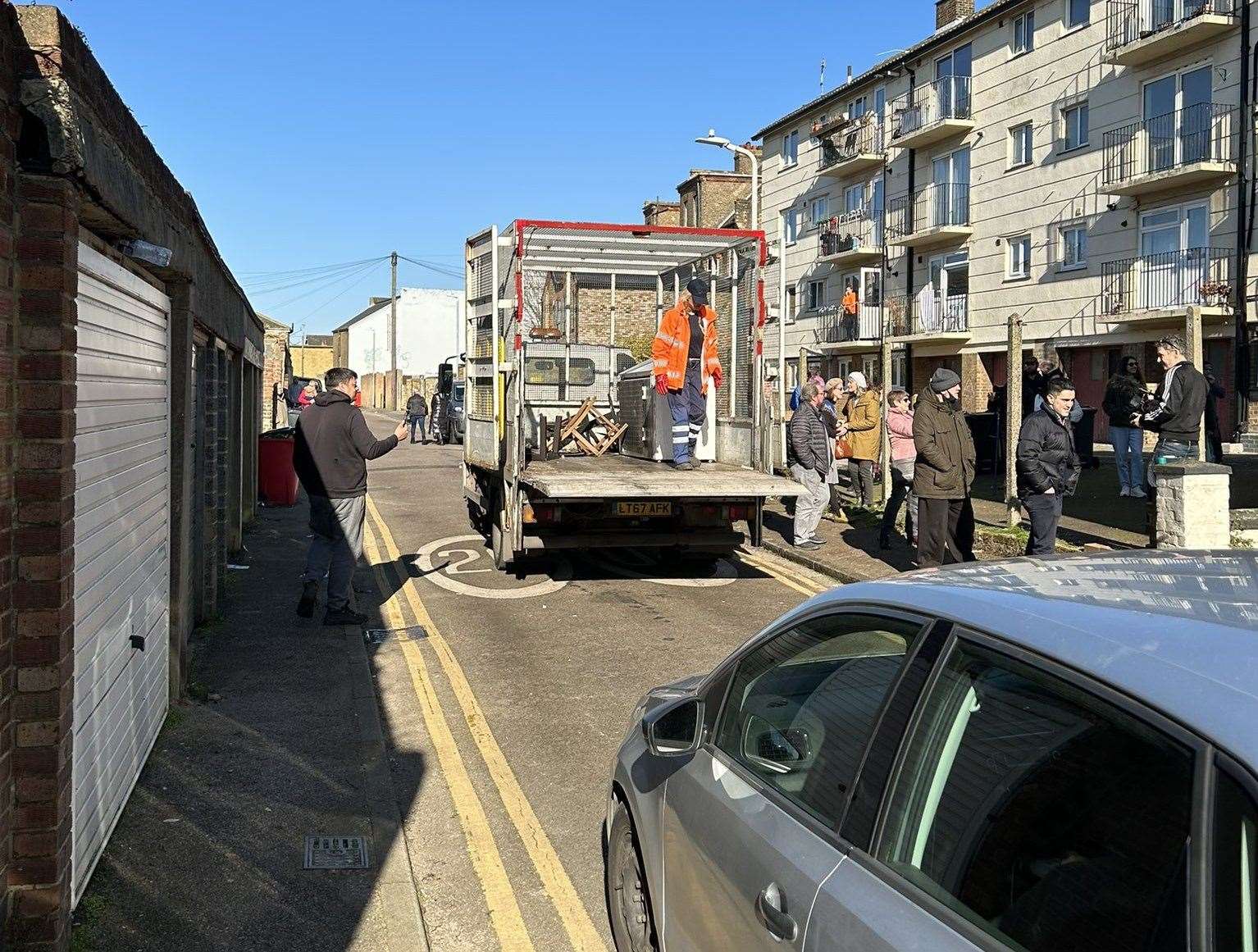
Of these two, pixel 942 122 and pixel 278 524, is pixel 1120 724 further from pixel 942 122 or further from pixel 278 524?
pixel 942 122

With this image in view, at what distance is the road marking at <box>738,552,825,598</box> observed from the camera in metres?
10.9

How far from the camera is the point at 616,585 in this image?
11.1 metres

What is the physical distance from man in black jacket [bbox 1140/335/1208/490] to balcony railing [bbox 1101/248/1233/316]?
52.8 ft

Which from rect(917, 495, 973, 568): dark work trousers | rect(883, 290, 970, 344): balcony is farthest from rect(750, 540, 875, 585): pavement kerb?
rect(883, 290, 970, 344): balcony

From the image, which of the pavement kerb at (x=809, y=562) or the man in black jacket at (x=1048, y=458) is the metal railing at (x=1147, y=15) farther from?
the man in black jacket at (x=1048, y=458)

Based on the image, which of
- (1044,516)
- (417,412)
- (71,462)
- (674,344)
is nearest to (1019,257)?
(417,412)

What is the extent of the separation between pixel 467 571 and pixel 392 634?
293 cm

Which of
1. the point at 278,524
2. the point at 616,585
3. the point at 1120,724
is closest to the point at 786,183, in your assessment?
the point at 278,524

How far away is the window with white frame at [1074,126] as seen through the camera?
97.9 feet

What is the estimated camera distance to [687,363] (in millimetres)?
11547

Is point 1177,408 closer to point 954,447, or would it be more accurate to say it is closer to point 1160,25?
point 954,447

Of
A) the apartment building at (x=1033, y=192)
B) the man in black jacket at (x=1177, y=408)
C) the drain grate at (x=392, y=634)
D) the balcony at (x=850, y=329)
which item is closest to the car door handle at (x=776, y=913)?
the drain grate at (x=392, y=634)

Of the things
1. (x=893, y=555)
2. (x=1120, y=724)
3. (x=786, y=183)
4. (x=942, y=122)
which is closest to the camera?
(x=1120, y=724)

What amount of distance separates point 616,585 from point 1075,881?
9280 millimetres
